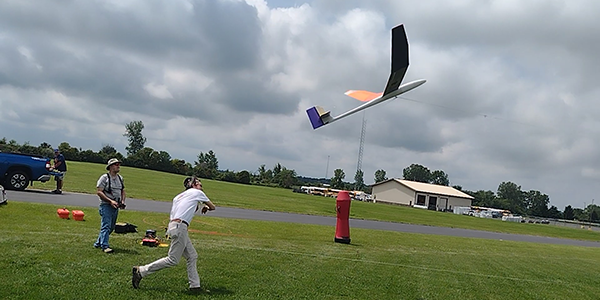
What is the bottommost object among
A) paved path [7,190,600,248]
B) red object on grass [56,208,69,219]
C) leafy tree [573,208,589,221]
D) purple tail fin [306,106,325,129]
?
red object on grass [56,208,69,219]

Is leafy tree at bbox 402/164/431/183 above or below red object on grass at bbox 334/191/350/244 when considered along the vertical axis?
above

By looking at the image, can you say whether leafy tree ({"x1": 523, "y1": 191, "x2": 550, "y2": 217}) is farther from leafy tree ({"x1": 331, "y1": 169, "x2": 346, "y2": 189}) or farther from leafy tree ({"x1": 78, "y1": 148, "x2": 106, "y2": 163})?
leafy tree ({"x1": 78, "y1": 148, "x2": 106, "y2": 163})

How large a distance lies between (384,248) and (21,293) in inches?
474

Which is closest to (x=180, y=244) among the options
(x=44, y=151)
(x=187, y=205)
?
(x=187, y=205)

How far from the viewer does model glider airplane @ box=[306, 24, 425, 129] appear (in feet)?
36.0

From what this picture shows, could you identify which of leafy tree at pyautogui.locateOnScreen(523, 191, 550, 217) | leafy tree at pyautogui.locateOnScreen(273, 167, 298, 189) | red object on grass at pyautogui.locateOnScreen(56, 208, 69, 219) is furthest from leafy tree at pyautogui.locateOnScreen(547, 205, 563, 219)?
red object on grass at pyautogui.locateOnScreen(56, 208, 69, 219)

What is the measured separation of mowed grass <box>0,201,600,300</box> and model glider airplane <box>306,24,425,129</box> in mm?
4056

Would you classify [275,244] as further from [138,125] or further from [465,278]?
[138,125]

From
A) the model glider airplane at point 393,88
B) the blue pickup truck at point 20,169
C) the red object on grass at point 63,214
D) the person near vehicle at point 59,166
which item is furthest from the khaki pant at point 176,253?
the person near vehicle at point 59,166

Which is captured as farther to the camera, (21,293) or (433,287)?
(433,287)

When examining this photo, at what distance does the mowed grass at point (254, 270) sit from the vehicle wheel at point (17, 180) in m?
6.46

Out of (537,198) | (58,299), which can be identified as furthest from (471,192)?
(58,299)

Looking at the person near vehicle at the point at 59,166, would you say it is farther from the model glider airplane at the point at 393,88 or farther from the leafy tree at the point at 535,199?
the leafy tree at the point at 535,199

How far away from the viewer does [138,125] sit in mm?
161250
